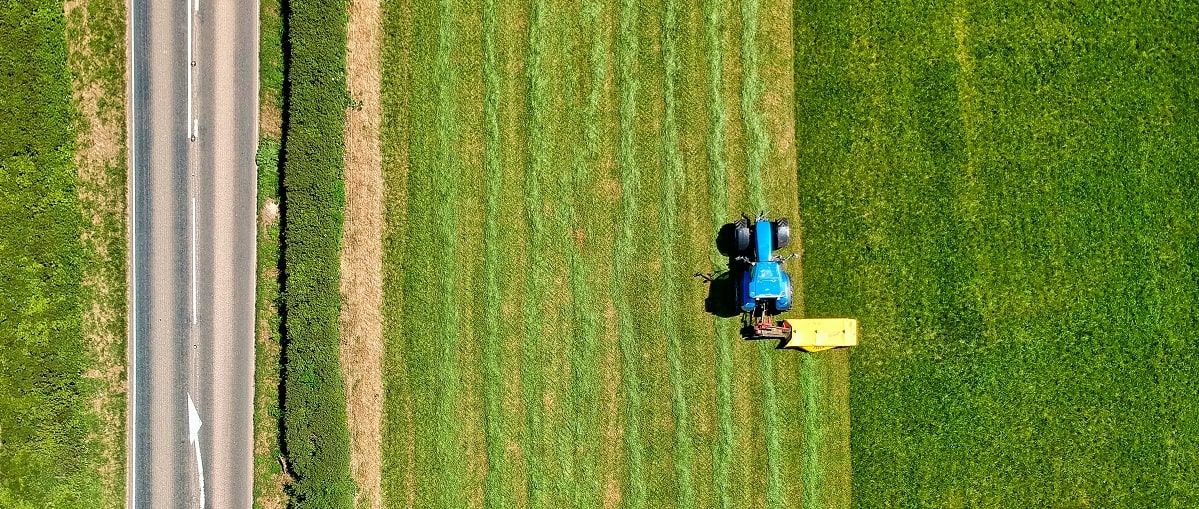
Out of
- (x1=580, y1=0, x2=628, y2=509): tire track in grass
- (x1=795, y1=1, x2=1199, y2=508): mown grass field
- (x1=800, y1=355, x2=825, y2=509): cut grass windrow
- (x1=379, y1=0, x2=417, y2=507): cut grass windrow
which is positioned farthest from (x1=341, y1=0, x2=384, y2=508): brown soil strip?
(x1=795, y1=1, x2=1199, y2=508): mown grass field

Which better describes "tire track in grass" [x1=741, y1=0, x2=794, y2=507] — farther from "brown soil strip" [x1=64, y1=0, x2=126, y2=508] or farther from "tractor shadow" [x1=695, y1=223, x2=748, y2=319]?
"brown soil strip" [x1=64, y1=0, x2=126, y2=508]

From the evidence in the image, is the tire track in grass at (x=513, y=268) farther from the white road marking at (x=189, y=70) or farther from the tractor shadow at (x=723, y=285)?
the white road marking at (x=189, y=70)

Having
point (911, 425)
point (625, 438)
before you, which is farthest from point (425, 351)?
point (911, 425)

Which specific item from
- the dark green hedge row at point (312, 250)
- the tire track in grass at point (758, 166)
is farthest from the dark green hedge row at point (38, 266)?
the tire track in grass at point (758, 166)

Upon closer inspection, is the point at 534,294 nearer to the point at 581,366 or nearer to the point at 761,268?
the point at 581,366

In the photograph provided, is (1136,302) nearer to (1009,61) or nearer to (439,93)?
(1009,61)

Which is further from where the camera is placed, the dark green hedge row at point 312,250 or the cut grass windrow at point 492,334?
the cut grass windrow at point 492,334

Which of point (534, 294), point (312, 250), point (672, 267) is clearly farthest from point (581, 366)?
point (312, 250)
